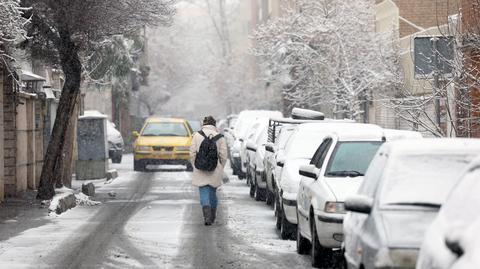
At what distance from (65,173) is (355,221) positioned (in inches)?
735

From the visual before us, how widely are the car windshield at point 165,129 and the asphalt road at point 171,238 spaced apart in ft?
39.1

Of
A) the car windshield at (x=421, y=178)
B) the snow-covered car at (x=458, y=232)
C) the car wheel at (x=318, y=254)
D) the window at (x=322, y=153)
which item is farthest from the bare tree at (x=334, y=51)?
the snow-covered car at (x=458, y=232)

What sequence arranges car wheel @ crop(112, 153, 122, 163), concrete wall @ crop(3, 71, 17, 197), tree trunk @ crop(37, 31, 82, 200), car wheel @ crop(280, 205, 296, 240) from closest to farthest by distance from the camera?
car wheel @ crop(280, 205, 296, 240) < tree trunk @ crop(37, 31, 82, 200) < concrete wall @ crop(3, 71, 17, 197) < car wheel @ crop(112, 153, 122, 163)

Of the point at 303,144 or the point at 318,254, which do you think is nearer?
the point at 318,254

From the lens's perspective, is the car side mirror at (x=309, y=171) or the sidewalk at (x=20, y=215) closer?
the car side mirror at (x=309, y=171)

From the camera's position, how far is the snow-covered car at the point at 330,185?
12.7 meters

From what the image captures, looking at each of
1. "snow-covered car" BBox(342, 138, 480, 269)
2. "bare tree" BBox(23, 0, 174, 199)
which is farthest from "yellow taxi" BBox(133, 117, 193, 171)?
"snow-covered car" BBox(342, 138, 480, 269)

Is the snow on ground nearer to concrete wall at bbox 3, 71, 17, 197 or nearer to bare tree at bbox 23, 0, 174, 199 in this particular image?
bare tree at bbox 23, 0, 174, 199

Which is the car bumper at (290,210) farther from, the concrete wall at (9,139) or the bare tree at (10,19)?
the concrete wall at (9,139)

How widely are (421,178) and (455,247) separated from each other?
285cm

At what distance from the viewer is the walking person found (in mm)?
18547

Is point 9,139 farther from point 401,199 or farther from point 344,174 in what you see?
point 401,199

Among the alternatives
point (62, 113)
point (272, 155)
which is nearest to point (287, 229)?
point (272, 155)

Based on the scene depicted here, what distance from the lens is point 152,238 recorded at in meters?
16.6
